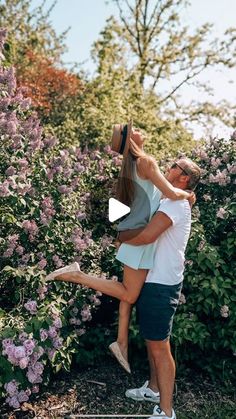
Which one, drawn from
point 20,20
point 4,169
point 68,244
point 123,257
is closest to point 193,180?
point 123,257

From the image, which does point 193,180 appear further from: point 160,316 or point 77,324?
point 77,324

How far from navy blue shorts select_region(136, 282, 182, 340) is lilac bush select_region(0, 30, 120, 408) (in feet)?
2.03

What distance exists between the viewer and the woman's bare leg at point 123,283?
371cm

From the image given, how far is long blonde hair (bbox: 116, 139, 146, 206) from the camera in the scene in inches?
143

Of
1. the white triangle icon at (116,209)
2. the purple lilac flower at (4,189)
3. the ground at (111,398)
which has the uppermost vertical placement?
the purple lilac flower at (4,189)

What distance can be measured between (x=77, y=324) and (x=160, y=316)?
100cm

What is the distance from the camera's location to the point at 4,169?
14.5 feet

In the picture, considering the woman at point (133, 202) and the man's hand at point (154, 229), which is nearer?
the man's hand at point (154, 229)

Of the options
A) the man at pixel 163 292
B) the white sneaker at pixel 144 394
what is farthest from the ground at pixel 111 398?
the man at pixel 163 292

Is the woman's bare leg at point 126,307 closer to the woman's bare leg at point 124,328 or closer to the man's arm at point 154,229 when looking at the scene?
the woman's bare leg at point 124,328

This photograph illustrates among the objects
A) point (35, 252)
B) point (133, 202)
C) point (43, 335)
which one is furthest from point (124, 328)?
point (35, 252)

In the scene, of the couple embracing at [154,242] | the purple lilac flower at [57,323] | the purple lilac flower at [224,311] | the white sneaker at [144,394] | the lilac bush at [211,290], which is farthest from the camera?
the lilac bush at [211,290]

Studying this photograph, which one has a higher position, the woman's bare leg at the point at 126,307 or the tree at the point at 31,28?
the tree at the point at 31,28

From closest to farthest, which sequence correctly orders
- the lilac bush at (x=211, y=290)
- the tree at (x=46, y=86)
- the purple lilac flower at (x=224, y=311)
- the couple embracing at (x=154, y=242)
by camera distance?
the couple embracing at (x=154, y=242) → the purple lilac flower at (x=224, y=311) → the lilac bush at (x=211, y=290) → the tree at (x=46, y=86)
